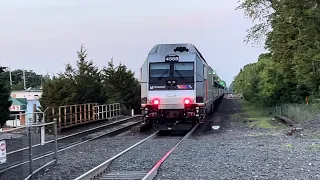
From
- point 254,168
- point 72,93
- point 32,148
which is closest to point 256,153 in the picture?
point 254,168

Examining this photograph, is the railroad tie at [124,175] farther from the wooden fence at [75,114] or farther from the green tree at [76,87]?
the green tree at [76,87]

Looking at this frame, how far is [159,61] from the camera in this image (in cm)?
2030

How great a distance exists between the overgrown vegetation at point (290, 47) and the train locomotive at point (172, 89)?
1081 centimetres

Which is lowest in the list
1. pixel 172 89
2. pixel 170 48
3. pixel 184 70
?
pixel 172 89

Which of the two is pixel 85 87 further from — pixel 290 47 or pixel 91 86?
pixel 290 47

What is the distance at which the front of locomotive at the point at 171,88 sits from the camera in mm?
19906

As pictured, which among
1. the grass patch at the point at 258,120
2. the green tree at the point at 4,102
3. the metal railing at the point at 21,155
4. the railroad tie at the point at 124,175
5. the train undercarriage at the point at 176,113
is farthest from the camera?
the green tree at the point at 4,102

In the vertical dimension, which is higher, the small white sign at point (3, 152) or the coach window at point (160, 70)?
the coach window at point (160, 70)

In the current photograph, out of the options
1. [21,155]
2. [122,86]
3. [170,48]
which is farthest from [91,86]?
[21,155]

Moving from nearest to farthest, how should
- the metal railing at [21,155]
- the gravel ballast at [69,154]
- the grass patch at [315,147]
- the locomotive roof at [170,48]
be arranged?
the metal railing at [21,155], the gravel ballast at [69,154], the grass patch at [315,147], the locomotive roof at [170,48]

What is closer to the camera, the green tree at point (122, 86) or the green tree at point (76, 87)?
the green tree at point (76, 87)

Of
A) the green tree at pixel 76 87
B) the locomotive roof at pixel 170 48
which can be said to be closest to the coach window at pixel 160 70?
the locomotive roof at pixel 170 48

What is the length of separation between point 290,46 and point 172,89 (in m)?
16.9

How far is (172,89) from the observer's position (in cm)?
2003
